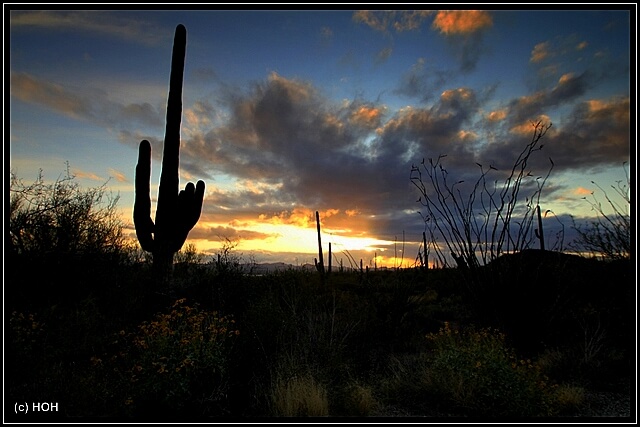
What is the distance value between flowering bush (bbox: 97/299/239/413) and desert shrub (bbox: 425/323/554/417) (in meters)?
3.10

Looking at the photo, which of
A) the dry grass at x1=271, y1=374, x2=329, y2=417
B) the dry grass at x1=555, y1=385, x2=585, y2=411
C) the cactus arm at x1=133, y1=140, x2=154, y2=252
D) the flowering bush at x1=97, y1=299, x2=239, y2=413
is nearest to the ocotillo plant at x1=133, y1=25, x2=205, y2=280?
the cactus arm at x1=133, y1=140, x2=154, y2=252

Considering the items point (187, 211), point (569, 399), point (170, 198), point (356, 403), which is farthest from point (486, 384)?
point (170, 198)

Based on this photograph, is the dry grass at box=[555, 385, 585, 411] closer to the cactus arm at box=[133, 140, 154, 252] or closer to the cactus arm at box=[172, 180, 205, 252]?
the cactus arm at box=[172, 180, 205, 252]

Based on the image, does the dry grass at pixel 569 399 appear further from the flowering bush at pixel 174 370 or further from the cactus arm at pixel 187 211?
the cactus arm at pixel 187 211

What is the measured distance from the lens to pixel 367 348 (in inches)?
354

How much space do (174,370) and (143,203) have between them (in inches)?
248

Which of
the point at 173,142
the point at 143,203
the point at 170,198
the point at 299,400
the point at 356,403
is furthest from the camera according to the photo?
the point at 173,142

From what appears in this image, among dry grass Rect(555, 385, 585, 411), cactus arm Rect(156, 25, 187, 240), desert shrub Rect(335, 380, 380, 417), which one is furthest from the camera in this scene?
cactus arm Rect(156, 25, 187, 240)

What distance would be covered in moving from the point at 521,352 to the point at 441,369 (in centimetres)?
233

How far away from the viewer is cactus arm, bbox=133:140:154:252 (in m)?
11.0

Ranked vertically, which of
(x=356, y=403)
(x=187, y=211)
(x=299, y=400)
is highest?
(x=187, y=211)

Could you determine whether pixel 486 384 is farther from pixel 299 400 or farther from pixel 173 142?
pixel 173 142

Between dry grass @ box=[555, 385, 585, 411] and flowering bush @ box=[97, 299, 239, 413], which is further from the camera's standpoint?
dry grass @ box=[555, 385, 585, 411]

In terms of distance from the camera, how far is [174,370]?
579 cm
